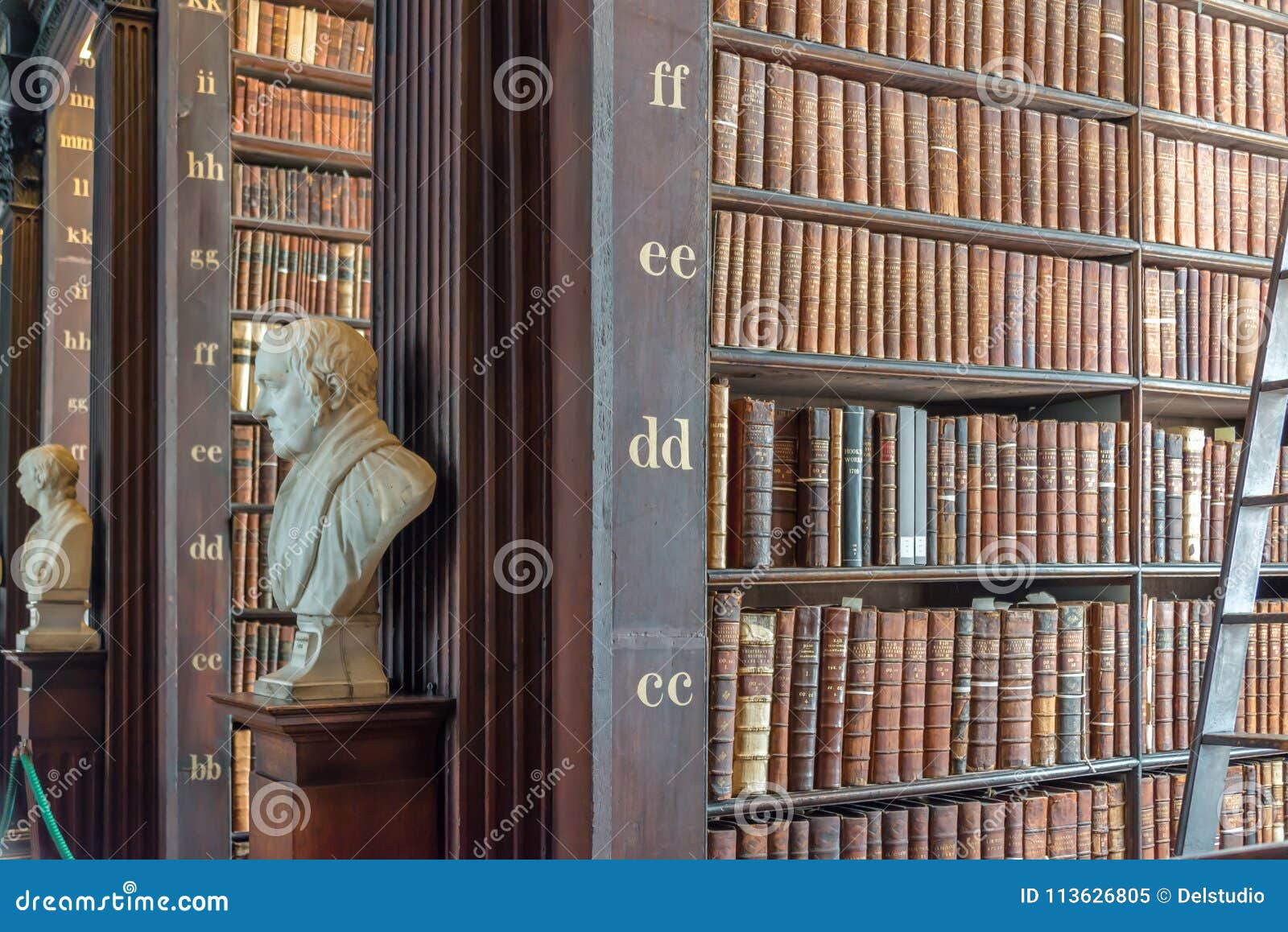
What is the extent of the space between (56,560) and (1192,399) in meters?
3.24

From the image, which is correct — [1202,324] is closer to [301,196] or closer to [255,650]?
[301,196]

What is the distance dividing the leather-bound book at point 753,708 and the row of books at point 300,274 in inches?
81.6

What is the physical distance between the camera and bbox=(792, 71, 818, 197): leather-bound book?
2.58 metres

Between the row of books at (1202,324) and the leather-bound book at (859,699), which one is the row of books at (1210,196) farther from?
the leather-bound book at (859,699)

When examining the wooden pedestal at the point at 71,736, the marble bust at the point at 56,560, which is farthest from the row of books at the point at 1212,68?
the wooden pedestal at the point at 71,736

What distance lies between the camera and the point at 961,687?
2.75 metres

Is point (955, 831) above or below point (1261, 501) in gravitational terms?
below

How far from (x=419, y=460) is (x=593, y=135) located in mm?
637

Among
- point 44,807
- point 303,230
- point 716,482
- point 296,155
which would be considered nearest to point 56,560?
point 44,807

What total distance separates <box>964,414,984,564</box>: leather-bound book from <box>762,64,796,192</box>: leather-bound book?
0.66m

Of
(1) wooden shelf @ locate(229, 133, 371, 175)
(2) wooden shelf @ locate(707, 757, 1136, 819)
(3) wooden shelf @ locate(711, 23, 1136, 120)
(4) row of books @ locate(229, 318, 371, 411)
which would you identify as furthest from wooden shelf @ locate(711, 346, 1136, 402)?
(1) wooden shelf @ locate(229, 133, 371, 175)

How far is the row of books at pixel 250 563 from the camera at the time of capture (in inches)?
155

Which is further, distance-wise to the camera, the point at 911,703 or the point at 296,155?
the point at 296,155

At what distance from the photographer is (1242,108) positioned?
10.6 feet
